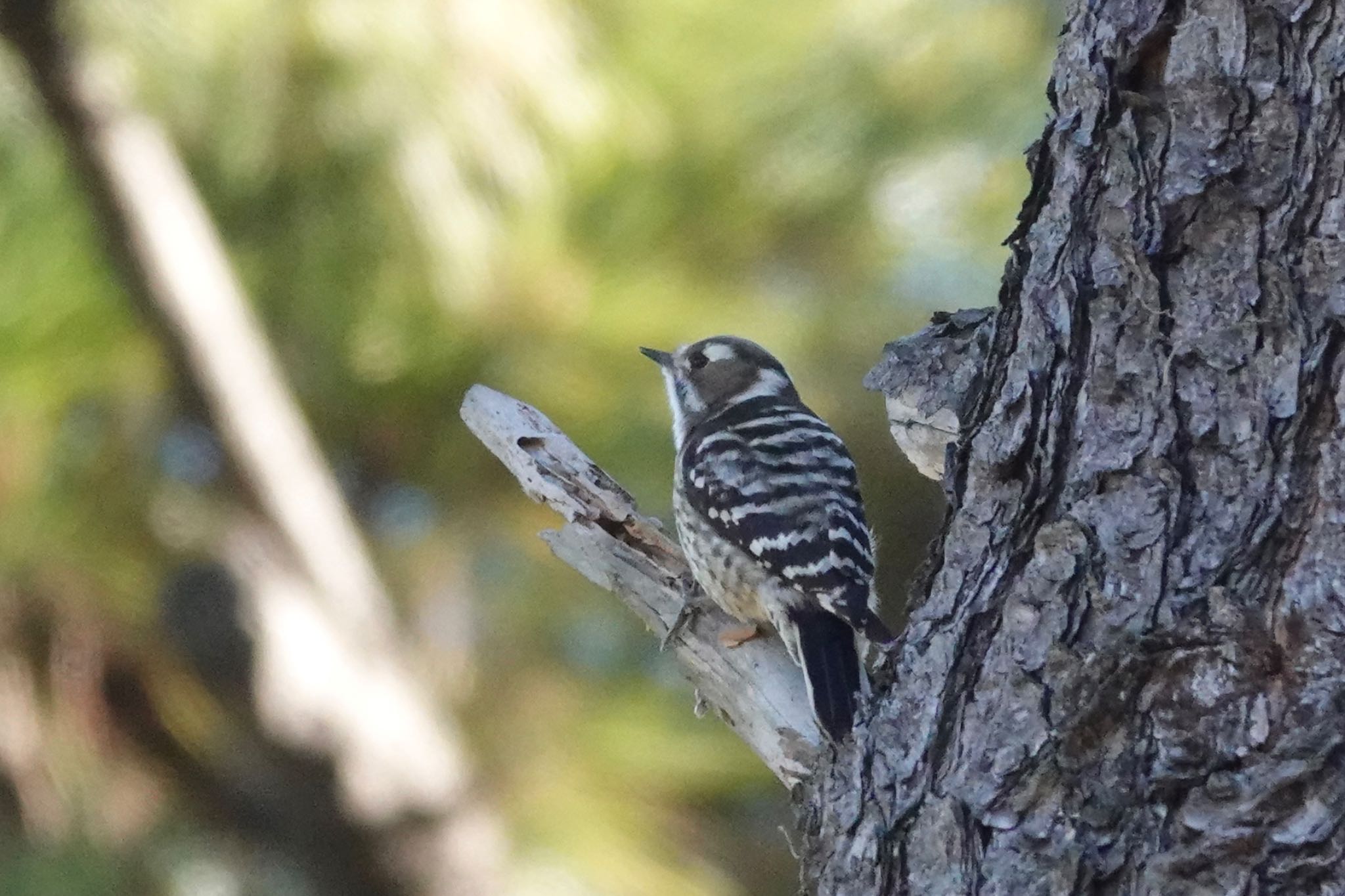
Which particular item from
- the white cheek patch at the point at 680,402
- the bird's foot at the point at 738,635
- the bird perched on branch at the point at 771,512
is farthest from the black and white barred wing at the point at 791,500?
the white cheek patch at the point at 680,402

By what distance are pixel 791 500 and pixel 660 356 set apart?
29.2 inches

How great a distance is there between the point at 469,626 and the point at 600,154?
1229 mm

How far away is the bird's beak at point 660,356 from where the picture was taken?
3.51 meters

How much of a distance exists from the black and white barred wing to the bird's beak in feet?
1.12

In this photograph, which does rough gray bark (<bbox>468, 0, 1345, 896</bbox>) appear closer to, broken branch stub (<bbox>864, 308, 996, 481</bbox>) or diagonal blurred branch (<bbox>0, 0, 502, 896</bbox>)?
broken branch stub (<bbox>864, 308, 996, 481</bbox>)

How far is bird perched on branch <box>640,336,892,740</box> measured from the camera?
97.0 inches

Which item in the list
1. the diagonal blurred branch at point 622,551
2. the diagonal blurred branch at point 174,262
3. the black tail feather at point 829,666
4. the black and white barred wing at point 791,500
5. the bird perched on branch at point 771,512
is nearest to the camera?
the black tail feather at point 829,666

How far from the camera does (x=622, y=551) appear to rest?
2.54 meters

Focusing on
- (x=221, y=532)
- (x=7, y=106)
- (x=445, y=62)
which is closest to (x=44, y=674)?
(x=221, y=532)

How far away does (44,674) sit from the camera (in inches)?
138

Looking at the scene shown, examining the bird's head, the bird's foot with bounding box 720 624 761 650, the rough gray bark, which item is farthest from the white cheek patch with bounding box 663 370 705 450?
the rough gray bark

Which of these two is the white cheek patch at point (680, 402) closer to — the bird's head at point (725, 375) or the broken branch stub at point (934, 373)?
the bird's head at point (725, 375)

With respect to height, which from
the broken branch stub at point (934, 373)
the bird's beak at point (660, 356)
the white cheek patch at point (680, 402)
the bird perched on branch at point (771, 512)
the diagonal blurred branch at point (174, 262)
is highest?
the diagonal blurred branch at point (174, 262)

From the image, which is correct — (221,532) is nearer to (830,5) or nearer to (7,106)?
(7,106)
